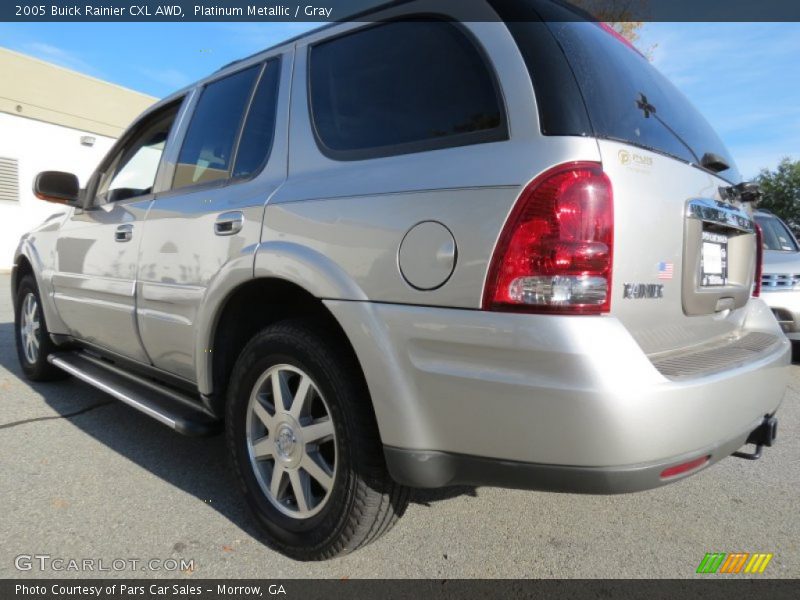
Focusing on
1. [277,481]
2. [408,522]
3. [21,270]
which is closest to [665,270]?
[408,522]

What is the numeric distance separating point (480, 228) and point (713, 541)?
5.74 feet

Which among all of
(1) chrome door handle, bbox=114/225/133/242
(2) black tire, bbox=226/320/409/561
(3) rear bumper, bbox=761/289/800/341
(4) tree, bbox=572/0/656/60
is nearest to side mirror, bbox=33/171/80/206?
(1) chrome door handle, bbox=114/225/133/242

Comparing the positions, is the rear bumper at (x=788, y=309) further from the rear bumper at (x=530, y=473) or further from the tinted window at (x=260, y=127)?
the tinted window at (x=260, y=127)

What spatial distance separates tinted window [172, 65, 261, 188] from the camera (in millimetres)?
2803

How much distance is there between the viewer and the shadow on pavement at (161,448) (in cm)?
270

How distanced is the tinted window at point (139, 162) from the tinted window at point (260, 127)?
894 mm

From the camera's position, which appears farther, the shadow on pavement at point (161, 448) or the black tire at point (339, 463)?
the shadow on pavement at point (161, 448)

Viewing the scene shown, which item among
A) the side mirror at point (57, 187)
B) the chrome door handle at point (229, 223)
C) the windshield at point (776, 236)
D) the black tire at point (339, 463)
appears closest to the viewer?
the black tire at point (339, 463)

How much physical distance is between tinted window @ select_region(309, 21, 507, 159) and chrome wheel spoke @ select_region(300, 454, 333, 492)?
43.7 inches

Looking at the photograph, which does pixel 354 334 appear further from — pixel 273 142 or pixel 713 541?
pixel 713 541

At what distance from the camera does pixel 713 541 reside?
242 centimetres

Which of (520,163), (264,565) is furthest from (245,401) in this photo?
(520,163)

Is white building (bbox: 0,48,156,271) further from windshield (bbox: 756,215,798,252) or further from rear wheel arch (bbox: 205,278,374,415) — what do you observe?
rear wheel arch (bbox: 205,278,374,415)

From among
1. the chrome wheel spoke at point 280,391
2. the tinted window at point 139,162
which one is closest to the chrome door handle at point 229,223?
the chrome wheel spoke at point 280,391
